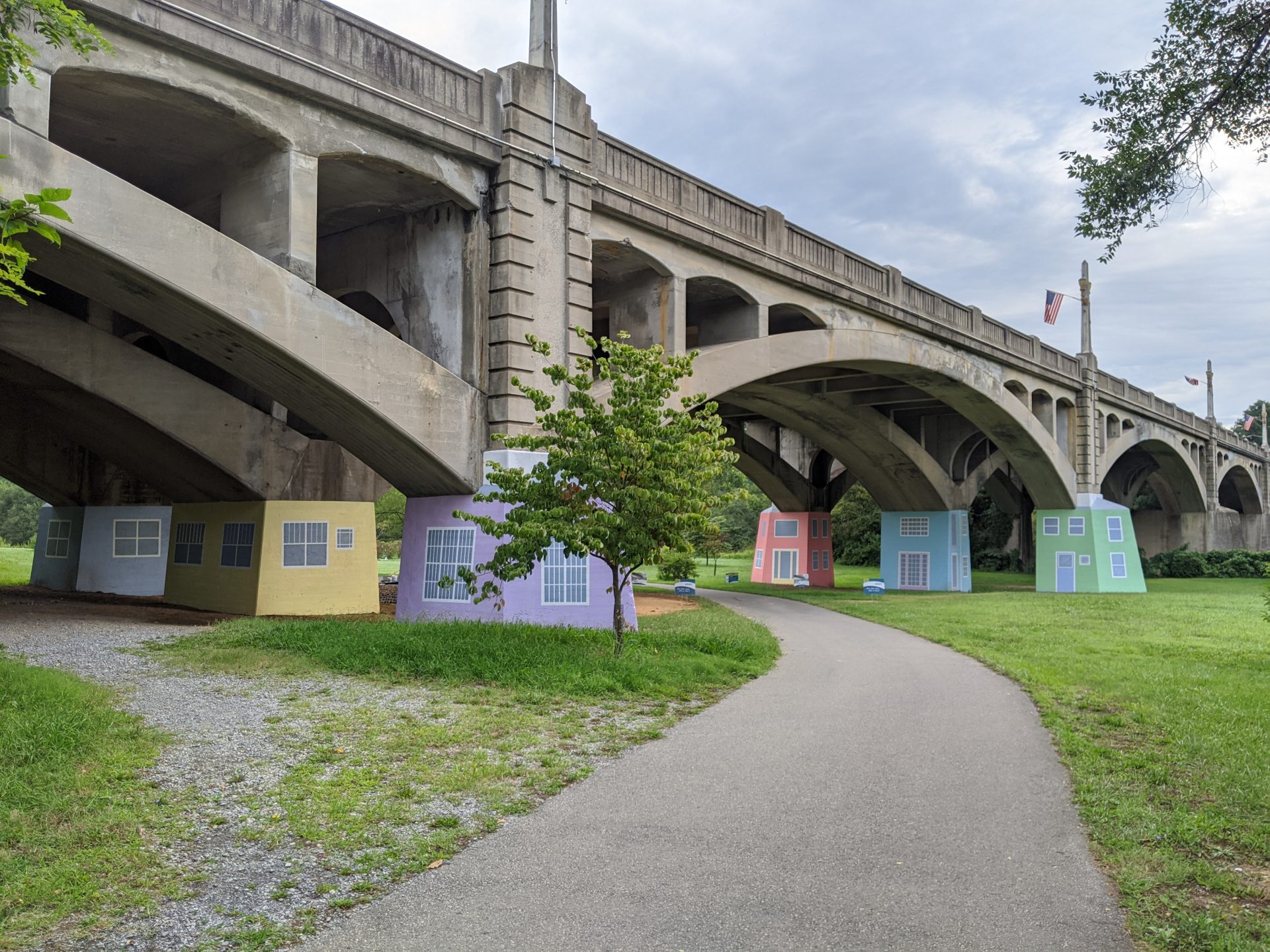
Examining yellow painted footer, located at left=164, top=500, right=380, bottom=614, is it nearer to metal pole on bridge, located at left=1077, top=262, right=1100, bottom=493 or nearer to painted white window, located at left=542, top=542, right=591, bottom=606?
painted white window, located at left=542, top=542, right=591, bottom=606

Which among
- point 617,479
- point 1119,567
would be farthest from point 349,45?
point 1119,567

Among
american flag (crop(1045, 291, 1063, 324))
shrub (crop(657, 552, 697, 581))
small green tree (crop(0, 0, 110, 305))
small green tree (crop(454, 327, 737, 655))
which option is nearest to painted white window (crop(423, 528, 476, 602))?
small green tree (crop(454, 327, 737, 655))

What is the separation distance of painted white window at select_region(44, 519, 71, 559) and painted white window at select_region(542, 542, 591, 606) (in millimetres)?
15936

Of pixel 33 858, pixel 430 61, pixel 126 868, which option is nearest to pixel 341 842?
pixel 126 868

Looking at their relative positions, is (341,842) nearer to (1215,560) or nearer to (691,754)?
(691,754)

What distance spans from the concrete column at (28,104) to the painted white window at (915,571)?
35.1 metres

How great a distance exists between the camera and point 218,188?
52.2 ft

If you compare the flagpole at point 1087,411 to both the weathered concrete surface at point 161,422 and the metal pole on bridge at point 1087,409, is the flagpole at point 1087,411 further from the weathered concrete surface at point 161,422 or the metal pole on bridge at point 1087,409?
the weathered concrete surface at point 161,422

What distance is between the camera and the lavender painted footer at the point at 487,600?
1669cm

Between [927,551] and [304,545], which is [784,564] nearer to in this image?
[927,551]

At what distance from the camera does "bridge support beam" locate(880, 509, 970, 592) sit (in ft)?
133

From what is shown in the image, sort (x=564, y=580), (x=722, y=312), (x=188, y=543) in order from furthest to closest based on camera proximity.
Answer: (x=722, y=312) < (x=188, y=543) < (x=564, y=580)

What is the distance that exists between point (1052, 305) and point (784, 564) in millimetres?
15323

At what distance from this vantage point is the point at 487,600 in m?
16.6
